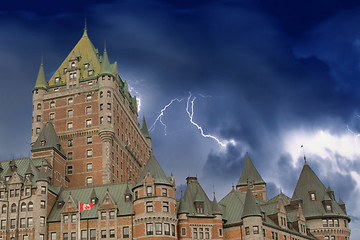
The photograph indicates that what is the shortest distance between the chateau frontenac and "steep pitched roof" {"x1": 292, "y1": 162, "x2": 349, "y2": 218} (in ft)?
0.78

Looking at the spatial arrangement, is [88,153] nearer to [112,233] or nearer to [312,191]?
[112,233]

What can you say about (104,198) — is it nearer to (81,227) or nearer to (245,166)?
(81,227)

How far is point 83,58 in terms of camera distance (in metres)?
133

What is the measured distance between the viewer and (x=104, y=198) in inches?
3565

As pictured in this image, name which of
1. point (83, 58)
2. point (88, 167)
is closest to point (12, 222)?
point (88, 167)

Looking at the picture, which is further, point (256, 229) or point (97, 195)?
point (97, 195)

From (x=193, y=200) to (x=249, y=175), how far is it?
4280cm

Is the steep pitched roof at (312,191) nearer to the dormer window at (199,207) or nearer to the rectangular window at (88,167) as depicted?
the dormer window at (199,207)

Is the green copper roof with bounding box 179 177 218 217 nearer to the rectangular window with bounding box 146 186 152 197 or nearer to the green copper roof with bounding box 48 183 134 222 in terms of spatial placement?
the rectangular window with bounding box 146 186 152 197

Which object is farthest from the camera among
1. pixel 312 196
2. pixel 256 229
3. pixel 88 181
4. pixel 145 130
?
pixel 145 130

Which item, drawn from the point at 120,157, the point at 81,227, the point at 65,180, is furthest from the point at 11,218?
the point at 120,157

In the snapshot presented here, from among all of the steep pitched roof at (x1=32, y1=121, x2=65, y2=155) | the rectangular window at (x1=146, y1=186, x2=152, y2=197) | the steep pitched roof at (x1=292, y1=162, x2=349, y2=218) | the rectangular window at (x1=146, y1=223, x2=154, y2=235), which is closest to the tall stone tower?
the steep pitched roof at (x1=32, y1=121, x2=65, y2=155)

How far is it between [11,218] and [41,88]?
43993mm

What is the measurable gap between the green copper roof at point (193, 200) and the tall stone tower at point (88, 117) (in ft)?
77.0
